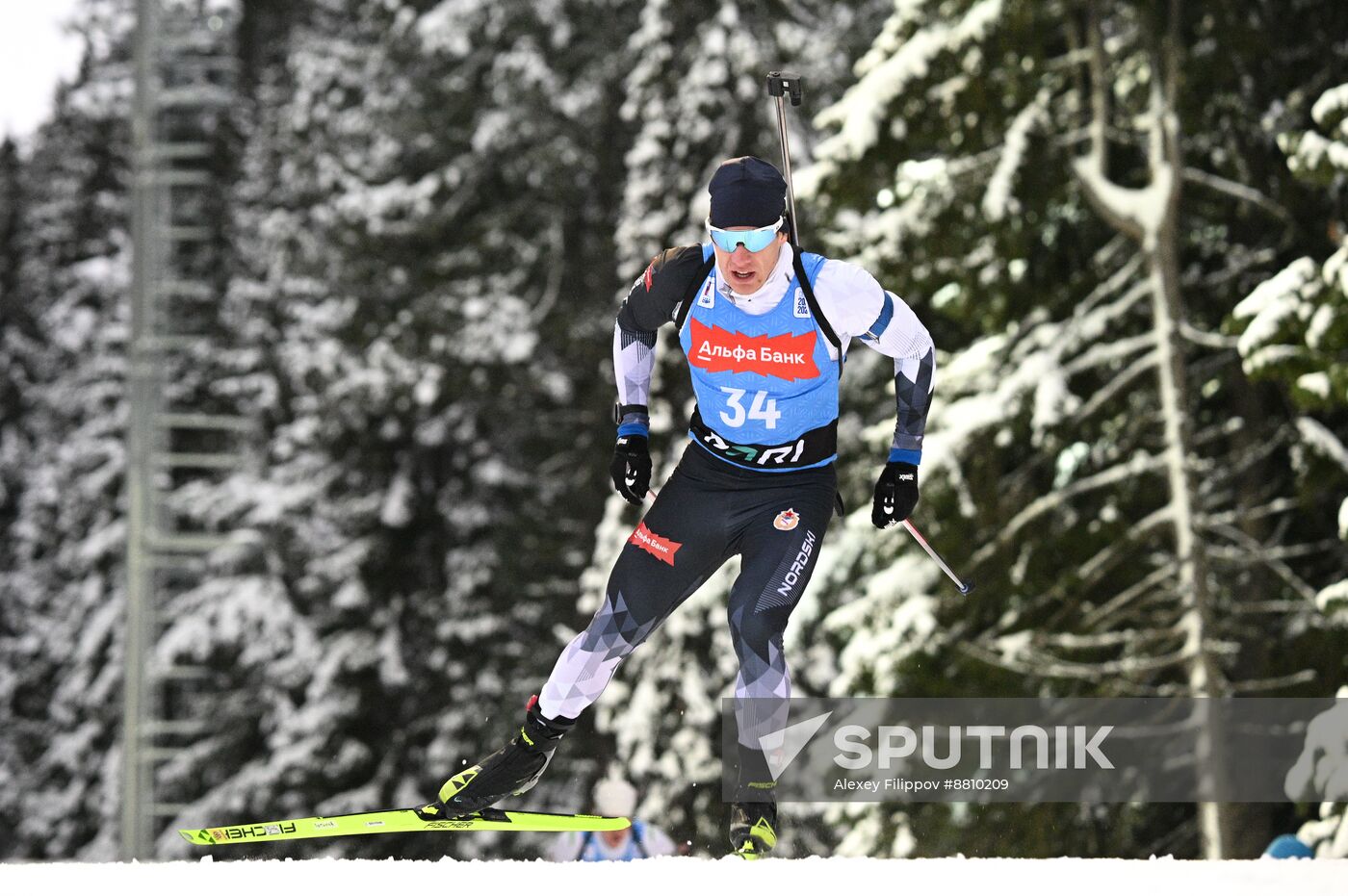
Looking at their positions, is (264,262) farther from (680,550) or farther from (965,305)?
(680,550)

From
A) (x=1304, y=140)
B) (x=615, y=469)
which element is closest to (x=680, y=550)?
(x=615, y=469)

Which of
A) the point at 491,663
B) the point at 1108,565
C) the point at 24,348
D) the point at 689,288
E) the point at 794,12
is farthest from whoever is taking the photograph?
the point at 24,348

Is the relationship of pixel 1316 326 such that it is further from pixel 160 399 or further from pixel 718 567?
pixel 160 399

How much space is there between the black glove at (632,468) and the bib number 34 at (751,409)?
0.37 m

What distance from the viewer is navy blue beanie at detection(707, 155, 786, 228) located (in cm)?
573

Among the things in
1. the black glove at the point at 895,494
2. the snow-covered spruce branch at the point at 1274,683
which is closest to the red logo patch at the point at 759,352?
the black glove at the point at 895,494

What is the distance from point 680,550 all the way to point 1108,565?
7.21 metres

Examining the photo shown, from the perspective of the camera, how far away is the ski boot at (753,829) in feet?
19.6

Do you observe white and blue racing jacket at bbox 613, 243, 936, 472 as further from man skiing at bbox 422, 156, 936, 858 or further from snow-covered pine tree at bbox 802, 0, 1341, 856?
snow-covered pine tree at bbox 802, 0, 1341, 856

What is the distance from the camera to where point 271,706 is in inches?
907

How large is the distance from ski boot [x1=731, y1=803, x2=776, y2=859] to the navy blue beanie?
2113mm

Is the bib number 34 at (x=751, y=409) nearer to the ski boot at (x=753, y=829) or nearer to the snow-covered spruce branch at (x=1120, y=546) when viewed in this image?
the ski boot at (x=753, y=829)

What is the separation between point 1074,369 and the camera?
1248cm

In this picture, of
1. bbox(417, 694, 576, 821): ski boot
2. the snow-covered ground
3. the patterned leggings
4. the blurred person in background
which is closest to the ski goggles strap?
the patterned leggings
